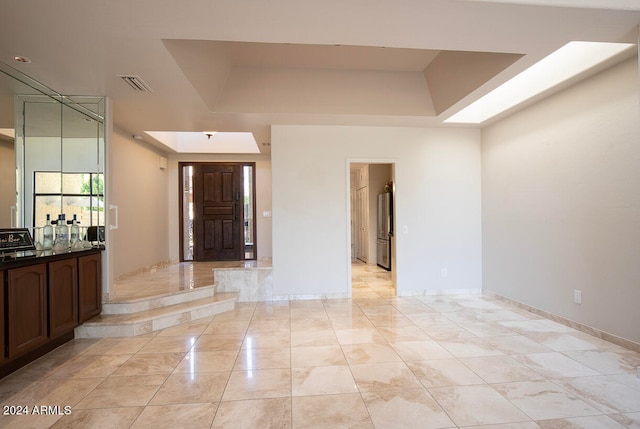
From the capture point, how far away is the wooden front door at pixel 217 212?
260 inches

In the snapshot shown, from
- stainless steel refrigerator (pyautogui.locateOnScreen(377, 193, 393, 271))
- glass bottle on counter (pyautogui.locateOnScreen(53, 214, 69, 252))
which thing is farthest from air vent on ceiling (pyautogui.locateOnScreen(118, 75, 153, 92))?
stainless steel refrigerator (pyautogui.locateOnScreen(377, 193, 393, 271))

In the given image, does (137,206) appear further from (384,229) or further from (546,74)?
(546,74)

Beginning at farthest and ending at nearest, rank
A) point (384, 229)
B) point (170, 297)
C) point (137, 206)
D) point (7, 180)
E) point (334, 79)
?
point (384, 229) → point (137, 206) → point (334, 79) → point (170, 297) → point (7, 180)

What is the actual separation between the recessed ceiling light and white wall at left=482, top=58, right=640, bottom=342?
21 cm

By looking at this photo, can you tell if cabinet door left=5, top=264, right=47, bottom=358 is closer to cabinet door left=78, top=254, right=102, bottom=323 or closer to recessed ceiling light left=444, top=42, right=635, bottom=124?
cabinet door left=78, top=254, right=102, bottom=323

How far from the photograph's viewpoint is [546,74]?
3.25m

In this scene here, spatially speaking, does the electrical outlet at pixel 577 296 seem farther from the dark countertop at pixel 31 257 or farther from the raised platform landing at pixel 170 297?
the dark countertop at pixel 31 257

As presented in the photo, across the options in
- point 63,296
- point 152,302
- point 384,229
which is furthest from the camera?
point 384,229

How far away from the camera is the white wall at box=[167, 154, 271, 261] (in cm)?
653

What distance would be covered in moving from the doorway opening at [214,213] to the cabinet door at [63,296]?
357 centimetres

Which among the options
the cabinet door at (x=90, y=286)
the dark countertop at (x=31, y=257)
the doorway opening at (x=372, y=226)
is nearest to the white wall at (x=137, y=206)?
the cabinet door at (x=90, y=286)

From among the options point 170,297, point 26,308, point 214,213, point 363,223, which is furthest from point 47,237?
point 363,223

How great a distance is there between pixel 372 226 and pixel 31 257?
6141mm

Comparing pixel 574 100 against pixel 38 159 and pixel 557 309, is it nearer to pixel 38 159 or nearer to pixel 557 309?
pixel 557 309
